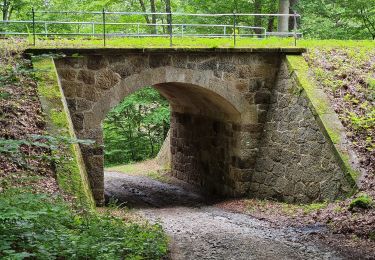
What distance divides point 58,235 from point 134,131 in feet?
58.7

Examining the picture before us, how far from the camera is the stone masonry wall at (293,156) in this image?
405 inches

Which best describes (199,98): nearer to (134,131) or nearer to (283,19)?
(283,19)

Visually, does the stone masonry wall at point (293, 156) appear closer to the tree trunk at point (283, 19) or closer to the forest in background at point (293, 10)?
the tree trunk at point (283, 19)

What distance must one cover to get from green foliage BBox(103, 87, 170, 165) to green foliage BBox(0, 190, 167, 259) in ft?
46.7

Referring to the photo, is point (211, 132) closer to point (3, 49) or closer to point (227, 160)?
point (227, 160)

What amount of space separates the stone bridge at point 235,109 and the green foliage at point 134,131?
24.7 ft

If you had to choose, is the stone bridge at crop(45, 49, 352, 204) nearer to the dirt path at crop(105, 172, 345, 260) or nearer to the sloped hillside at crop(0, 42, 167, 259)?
the dirt path at crop(105, 172, 345, 260)

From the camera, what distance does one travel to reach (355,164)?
9695 mm

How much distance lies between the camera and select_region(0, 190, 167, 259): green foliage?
4.92 meters

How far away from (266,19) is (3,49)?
1253 cm

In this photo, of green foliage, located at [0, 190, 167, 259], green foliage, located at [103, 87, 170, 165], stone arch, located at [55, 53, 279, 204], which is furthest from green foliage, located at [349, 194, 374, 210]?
green foliage, located at [103, 87, 170, 165]

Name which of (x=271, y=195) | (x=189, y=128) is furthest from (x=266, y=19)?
(x=271, y=195)

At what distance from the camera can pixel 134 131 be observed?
23.3 metres

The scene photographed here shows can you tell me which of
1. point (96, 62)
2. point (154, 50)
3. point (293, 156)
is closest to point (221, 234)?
point (293, 156)
